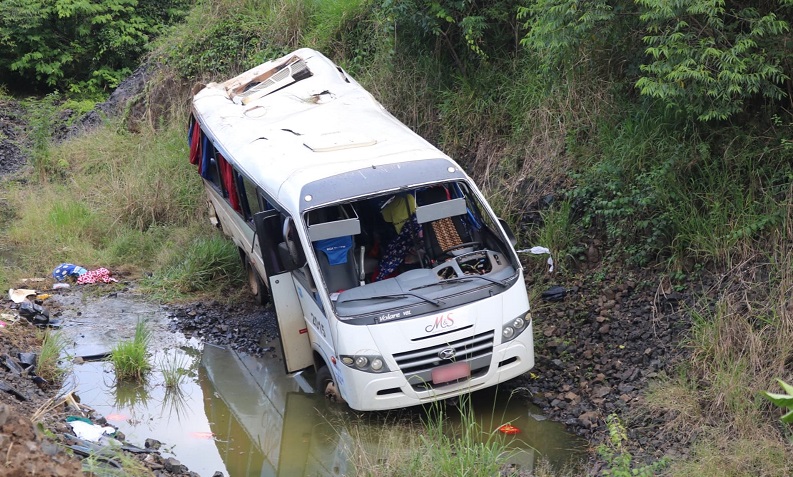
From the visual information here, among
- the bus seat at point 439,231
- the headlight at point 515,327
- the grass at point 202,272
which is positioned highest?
the bus seat at point 439,231

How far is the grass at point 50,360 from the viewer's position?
321 inches

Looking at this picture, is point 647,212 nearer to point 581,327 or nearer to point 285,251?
point 581,327

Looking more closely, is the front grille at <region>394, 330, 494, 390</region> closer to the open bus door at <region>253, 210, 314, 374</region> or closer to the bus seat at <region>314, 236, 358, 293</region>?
the bus seat at <region>314, 236, 358, 293</region>

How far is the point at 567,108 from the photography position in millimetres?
9586

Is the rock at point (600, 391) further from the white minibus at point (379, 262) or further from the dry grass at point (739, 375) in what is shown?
the white minibus at point (379, 262)

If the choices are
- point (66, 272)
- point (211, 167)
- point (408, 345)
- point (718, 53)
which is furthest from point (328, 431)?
point (66, 272)

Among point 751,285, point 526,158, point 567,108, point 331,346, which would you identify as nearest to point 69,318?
point 331,346

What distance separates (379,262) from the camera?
7.91m

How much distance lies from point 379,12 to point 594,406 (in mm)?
7765

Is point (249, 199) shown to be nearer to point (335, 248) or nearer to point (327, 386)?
point (335, 248)

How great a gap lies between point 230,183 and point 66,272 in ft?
10.1

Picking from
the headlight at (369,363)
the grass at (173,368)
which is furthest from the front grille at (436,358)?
the grass at (173,368)

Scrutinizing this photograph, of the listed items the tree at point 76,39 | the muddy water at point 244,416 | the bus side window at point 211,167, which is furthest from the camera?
the tree at point 76,39

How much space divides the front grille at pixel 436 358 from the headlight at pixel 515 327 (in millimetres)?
137
